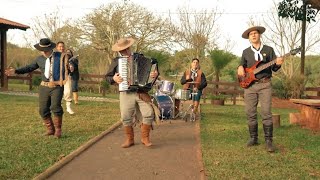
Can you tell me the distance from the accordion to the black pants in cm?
166

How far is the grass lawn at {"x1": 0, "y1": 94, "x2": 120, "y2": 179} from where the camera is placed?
5.80 metres

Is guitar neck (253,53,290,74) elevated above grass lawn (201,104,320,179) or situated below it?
above

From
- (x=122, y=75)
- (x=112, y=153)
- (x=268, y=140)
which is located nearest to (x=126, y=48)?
(x=122, y=75)

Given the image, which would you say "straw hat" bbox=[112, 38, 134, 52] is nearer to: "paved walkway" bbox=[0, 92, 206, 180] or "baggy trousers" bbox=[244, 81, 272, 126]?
"paved walkway" bbox=[0, 92, 206, 180]

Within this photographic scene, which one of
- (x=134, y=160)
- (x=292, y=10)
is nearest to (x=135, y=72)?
(x=134, y=160)

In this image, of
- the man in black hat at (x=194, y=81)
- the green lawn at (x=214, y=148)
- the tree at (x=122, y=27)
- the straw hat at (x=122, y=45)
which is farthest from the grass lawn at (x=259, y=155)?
the tree at (x=122, y=27)

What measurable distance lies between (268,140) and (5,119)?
21.4ft

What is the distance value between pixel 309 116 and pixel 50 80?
20.5 ft

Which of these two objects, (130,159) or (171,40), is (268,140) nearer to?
(130,159)

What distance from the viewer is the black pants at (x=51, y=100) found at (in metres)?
8.30

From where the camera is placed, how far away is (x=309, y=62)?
32406 mm

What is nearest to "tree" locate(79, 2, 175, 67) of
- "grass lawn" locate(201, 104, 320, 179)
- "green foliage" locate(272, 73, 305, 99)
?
"green foliage" locate(272, 73, 305, 99)

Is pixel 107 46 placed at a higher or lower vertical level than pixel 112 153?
higher

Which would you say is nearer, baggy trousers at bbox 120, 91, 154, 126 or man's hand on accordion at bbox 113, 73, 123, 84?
man's hand on accordion at bbox 113, 73, 123, 84
